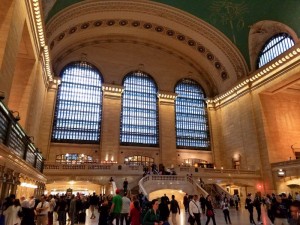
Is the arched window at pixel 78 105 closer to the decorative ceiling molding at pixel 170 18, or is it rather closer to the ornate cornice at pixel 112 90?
the ornate cornice at pixel 112 90

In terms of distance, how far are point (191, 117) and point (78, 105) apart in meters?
11.7

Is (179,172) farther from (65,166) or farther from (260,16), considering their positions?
(260,16)

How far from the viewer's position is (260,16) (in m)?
21.1

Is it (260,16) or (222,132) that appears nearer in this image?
(260,16)

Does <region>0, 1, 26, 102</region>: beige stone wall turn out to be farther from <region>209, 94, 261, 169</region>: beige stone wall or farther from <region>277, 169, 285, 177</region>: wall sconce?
<region>209, 94, 261, 169</region>: beige stone wall

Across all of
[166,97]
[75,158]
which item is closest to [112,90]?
[166,97]

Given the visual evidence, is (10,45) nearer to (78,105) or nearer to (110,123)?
(78,105)

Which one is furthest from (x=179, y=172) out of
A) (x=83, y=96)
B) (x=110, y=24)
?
(x=110, y=24)

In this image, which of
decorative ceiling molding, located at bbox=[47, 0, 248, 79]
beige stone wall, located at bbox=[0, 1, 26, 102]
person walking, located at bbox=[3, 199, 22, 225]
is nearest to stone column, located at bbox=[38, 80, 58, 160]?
decorative ceiling molding, located at bbox=[47, 0, 248, 79]

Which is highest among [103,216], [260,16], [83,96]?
[260,16]

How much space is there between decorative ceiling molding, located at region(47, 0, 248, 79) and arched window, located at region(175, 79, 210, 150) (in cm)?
499

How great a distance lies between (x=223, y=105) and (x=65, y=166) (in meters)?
17.1

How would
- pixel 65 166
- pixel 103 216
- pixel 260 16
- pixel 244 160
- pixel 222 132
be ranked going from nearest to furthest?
pixel 103 216, pixel 65 166, pixel 260 16, pixel 244 160, pixel 222 132

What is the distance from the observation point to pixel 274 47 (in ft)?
71.4
